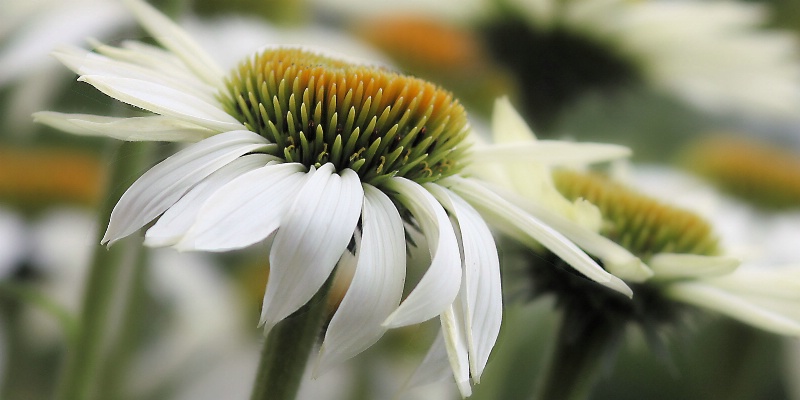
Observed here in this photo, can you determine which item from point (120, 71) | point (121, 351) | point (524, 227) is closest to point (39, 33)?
point (121, 351)

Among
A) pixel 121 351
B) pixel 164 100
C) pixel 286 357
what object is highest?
pixel 164 100

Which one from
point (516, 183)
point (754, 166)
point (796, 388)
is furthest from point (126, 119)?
point (754, 166)

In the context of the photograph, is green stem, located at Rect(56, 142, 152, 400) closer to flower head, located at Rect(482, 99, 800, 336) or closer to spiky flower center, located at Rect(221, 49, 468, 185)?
spiky flower center, located at Rect(221, 49, 468, 185)

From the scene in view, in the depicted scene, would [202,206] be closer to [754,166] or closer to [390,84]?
[390,84]

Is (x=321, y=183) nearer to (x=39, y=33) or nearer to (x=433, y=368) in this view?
(x=433, y=368)

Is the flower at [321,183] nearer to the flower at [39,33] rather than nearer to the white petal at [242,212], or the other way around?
the white petal at [242,212]

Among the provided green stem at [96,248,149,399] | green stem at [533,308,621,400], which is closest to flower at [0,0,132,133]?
green stem at [96,248,149,399]

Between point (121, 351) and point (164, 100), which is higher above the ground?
point (164, 100)
